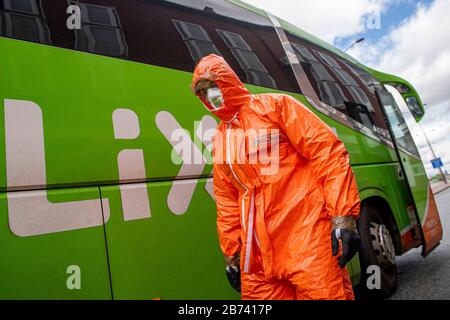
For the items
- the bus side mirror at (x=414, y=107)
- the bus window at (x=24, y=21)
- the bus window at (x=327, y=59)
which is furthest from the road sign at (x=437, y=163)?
the bus window at (x=24, y=21)

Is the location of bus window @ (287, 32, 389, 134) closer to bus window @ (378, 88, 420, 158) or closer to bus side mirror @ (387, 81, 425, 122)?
bus window @ (378, 88, 420, 158)

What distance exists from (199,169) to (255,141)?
511 mm

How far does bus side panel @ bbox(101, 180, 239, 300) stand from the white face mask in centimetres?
50

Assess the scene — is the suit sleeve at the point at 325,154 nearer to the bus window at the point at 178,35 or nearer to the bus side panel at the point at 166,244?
the bus side panel at the point at 166,244

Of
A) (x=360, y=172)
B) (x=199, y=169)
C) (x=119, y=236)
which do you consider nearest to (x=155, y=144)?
(x=199, y=169)

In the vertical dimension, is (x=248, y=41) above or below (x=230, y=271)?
above

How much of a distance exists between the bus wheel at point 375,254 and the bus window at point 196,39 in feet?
6.81

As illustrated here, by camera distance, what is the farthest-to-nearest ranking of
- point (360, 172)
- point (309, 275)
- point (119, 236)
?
point (360, 172)
point (119, 236)
point (309, 275)

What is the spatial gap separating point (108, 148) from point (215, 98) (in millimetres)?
653

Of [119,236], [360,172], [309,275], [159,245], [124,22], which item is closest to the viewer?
[309,275]

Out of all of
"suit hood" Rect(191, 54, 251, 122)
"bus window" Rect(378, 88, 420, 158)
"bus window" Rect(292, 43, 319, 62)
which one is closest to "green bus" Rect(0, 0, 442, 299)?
"suit hood" Rect(191, 54, 251, 122)

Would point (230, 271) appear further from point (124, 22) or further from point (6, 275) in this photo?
point (124, 22)

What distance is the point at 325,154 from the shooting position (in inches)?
65.7

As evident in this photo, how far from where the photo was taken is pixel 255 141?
1795 mm
